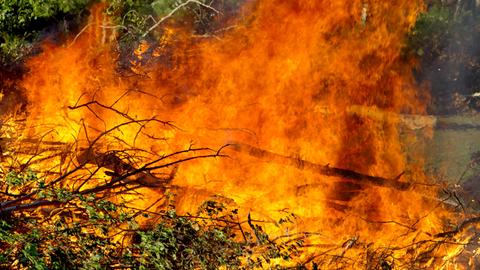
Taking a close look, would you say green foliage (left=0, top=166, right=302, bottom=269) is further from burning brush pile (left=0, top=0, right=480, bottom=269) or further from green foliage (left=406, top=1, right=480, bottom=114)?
green foliage (left=406, top=1, right=480, bottom=114)

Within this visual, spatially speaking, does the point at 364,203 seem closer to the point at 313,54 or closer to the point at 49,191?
the point at 313,54

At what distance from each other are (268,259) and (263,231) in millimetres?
655

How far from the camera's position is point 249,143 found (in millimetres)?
7992

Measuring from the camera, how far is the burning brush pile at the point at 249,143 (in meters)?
6.96

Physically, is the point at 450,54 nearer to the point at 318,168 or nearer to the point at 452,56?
the point at 452,56

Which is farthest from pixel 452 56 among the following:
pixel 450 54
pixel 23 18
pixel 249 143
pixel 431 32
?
pixel 23 18

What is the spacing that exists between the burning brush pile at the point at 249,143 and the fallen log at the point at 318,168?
0.07 feet

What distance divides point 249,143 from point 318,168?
1288 mm

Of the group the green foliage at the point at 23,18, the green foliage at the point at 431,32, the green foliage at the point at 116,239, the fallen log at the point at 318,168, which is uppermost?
the green foliage at the point at 431,32

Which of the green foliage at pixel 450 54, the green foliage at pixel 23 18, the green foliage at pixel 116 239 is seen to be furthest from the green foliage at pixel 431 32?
the green foliage at pixel 23 18

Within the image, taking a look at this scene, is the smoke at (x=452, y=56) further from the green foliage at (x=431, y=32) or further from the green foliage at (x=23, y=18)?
the green foliage at (x=23, y=18)

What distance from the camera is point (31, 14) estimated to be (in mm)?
9484

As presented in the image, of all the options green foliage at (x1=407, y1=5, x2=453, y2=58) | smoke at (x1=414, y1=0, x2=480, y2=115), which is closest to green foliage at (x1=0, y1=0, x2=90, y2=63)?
green foliage at (x1=407, y1=5, x2=453, y2=58)

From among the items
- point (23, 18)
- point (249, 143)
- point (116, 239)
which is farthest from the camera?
point (23, 18)
